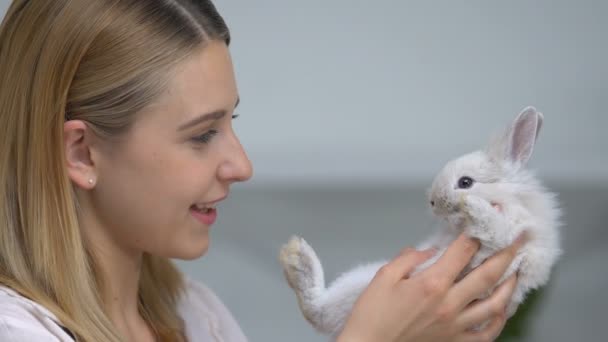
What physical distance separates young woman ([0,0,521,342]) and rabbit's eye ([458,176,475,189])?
0.08 meters

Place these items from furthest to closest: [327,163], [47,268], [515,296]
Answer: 1. [327,163]
2. [515,296]
3. [47,268]

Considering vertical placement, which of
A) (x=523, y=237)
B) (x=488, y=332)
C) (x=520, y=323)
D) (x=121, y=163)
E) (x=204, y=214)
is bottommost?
(x=520, y=323)

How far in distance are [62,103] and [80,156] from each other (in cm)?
9

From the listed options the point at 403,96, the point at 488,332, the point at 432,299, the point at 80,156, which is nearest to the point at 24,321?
the point at 80,156

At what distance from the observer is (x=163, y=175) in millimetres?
1122

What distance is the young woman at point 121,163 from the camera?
1086 millimetres

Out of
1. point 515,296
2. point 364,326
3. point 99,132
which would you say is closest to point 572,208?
point 515,296

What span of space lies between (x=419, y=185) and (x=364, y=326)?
4.74 ft

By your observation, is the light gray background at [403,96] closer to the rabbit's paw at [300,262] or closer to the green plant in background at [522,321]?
the green plant in background at [522,321]

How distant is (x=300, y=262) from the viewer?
4.19ft

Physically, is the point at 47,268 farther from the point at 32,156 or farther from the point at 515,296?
the point at 515,296

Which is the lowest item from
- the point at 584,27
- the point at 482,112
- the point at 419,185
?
the point at 419,185

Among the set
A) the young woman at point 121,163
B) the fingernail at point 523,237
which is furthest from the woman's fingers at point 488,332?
the fingernail at point 523,237

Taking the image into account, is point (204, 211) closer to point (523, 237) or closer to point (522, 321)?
point (523, 237)
